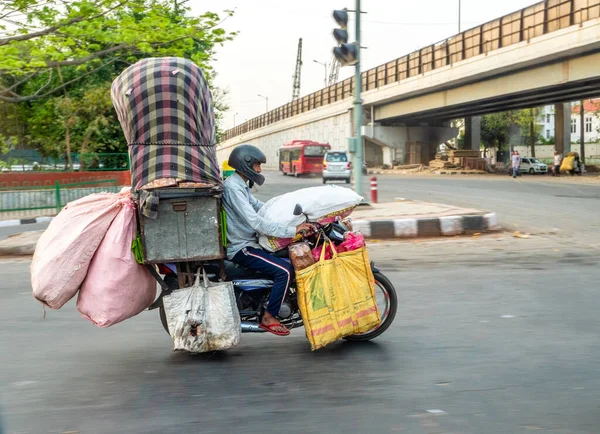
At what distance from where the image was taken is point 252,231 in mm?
4355

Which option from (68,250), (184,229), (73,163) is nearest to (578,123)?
(73,163)

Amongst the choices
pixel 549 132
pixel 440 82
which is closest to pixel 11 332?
pixel 440 82

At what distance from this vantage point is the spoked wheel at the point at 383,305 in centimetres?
466

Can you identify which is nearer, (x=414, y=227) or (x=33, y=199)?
(x=414, y=227)

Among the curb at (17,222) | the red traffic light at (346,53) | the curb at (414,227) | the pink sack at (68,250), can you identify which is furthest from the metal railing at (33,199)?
the pink sack at (68,250)

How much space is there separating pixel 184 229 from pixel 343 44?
30.2 feet

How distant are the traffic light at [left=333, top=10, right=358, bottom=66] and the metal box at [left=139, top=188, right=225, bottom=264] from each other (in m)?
9.00

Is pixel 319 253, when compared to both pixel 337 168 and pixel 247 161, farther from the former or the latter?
pixel 337 168

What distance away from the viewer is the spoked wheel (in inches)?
183

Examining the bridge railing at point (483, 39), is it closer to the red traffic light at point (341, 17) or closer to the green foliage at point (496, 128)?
the red traffic light at point (341, 17)

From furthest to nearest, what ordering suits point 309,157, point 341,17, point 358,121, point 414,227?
point 309,157 → point 358,121 → point 341,17 → point 414,227

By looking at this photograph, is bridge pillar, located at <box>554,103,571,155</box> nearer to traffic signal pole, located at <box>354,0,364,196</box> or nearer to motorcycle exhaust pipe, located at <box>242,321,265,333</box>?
traffic signal pole, located at <box>354,0,364,196</box>

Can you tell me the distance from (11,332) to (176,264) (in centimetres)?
176

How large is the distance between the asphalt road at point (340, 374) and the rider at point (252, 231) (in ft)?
1.28
